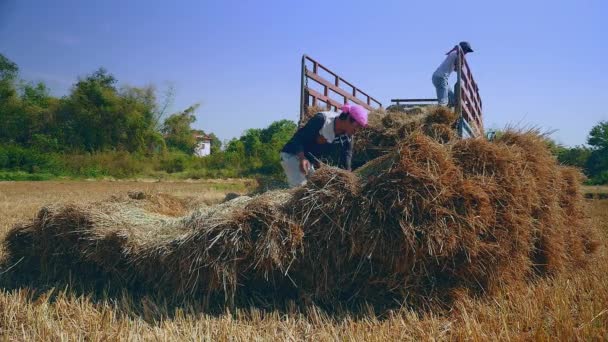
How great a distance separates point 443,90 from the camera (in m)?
7.15

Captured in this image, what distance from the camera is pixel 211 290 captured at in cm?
359

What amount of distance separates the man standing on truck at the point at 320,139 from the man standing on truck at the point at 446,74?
236 cm

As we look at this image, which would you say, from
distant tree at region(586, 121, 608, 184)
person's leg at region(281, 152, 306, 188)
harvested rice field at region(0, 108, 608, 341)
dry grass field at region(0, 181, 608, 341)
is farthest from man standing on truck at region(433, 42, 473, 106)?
distant tree at region(586, 121, 608, 184)

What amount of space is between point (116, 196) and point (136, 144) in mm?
39018

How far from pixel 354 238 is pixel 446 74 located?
4.43m

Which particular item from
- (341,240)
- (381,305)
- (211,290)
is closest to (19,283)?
(211,290)

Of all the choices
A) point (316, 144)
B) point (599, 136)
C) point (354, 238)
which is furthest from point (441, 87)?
point (599, 136)

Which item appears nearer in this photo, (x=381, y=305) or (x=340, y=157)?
(x=381, y=305)

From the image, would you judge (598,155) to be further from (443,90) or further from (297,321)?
(297,321)

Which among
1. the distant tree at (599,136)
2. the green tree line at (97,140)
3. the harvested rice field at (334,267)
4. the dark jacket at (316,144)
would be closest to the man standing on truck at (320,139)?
the dark jacket at (316,144)

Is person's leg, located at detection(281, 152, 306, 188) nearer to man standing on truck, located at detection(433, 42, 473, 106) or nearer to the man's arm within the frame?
the man's arm

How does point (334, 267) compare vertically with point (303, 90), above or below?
below

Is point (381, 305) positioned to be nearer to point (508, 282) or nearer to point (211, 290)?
point (508, 282)

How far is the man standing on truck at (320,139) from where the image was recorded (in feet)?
16.2
